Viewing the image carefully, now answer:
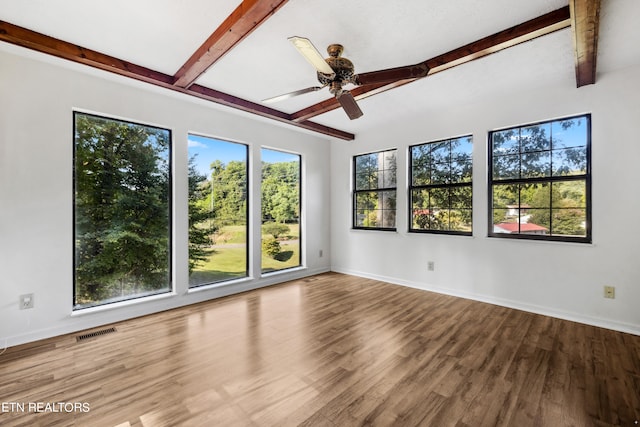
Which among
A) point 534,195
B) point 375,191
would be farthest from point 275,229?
point 534,195

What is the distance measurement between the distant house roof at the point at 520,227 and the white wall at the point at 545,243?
6.2 inches

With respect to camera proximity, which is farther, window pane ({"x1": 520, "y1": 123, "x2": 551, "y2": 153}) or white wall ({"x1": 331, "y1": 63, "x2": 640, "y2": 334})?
window pane ({"x1": 520, "y1": 123, "x2": 551, "y2": 153})

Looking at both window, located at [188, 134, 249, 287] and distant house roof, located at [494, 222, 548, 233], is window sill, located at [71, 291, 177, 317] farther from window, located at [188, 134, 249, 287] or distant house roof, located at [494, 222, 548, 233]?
distant house roof, located at [494, 222, 548, 233]

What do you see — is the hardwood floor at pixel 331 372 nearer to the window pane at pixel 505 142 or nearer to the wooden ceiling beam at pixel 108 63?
the window pane at pixel 505 142

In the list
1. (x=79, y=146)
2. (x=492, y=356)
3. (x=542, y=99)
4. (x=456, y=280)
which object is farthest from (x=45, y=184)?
(x=542, y=99)

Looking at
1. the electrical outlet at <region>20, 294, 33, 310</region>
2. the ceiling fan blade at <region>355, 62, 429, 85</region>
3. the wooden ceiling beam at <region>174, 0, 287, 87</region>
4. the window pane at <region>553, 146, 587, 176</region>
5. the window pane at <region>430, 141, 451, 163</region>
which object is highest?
the wooden ceiling beam at <region>174, 0, 287, 87</region>

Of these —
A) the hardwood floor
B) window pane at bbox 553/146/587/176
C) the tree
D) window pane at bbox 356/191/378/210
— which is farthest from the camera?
window pane at bbox 356/191/378/210

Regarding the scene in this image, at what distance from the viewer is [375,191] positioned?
511 cm

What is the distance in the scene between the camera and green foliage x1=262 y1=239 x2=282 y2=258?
15.5 feet

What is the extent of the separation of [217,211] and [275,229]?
1103mm

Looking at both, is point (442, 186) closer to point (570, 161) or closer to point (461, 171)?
point (461, 171)

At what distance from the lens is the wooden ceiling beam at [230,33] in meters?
1.87

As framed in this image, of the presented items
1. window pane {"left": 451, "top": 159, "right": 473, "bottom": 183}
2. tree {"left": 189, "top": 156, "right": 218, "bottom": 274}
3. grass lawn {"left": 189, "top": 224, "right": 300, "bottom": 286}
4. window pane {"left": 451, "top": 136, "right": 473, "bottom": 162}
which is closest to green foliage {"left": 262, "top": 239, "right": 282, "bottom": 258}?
grass lawn {"left": 189, "top": 224, "right": 300, "bottom": 286}

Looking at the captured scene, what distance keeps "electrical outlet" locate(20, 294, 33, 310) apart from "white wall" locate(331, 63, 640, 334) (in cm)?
437
